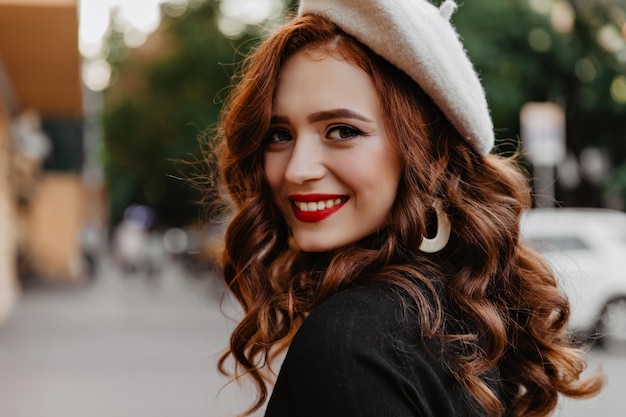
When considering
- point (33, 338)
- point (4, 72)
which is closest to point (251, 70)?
point (33, 338)

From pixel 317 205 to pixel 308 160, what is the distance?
10cm

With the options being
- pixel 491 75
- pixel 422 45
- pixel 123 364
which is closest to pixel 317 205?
pixel 422 45

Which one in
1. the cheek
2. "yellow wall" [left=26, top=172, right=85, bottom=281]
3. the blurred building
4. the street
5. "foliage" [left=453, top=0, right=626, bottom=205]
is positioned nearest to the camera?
the cheek

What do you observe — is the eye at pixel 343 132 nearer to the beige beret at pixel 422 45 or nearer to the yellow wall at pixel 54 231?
the beige beret at pixel 422 45

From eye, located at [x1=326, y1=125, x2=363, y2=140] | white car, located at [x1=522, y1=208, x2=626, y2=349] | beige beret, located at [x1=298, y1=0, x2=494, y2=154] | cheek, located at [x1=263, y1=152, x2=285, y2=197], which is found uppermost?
beige beret, located at [x1=298, y1=0, x2=494, y2=154]

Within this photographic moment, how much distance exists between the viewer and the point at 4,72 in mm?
14180

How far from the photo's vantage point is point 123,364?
9.66 meters

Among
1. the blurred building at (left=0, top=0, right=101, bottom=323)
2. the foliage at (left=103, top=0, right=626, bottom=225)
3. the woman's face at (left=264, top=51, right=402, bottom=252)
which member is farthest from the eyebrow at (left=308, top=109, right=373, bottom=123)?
the foliage at (left=103, top=0, right=626, bottom=225)

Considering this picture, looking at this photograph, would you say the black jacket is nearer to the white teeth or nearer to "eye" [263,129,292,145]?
the white teeth

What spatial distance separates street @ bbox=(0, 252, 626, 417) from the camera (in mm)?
7055

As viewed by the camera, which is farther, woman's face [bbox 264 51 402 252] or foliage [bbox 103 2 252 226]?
foliage [bbox 103 2 252 226]

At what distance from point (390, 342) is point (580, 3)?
55.2 ft

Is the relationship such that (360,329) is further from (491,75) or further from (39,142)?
(39,142)

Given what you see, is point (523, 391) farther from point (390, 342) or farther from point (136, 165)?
point (136, 165)
